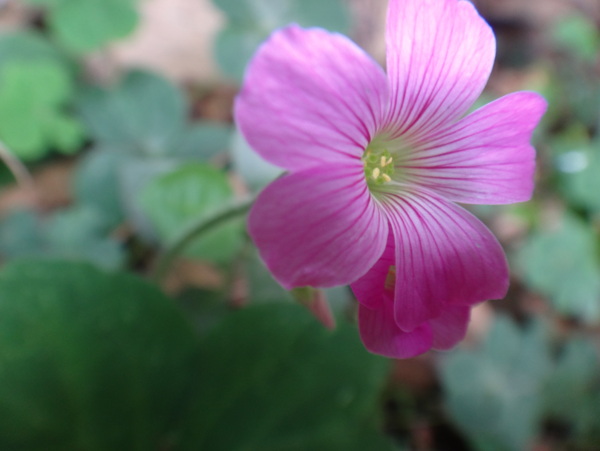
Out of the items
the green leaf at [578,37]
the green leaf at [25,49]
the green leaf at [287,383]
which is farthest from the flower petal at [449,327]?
the green leaf at [578,37]

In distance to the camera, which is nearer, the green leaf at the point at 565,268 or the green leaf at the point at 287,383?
the green leaf at the point at 287,383

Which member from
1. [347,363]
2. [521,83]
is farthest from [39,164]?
[521,83]

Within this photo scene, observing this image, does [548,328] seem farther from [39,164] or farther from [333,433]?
[39,164]

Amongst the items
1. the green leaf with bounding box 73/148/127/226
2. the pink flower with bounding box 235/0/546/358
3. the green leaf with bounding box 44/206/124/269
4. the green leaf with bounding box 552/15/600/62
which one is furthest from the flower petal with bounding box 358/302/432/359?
the green leaf with bounding box 552/15/600/62

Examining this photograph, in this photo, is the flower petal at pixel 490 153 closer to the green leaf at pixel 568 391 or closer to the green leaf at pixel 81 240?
the green leaf at pixel 81 240

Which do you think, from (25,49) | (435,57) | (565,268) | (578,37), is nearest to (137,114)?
(25,49)

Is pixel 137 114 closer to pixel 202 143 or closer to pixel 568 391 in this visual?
pixel 202 143

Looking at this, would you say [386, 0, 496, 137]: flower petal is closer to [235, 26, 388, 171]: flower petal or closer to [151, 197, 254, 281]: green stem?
[235, 26, 388, 171]: flower petal
